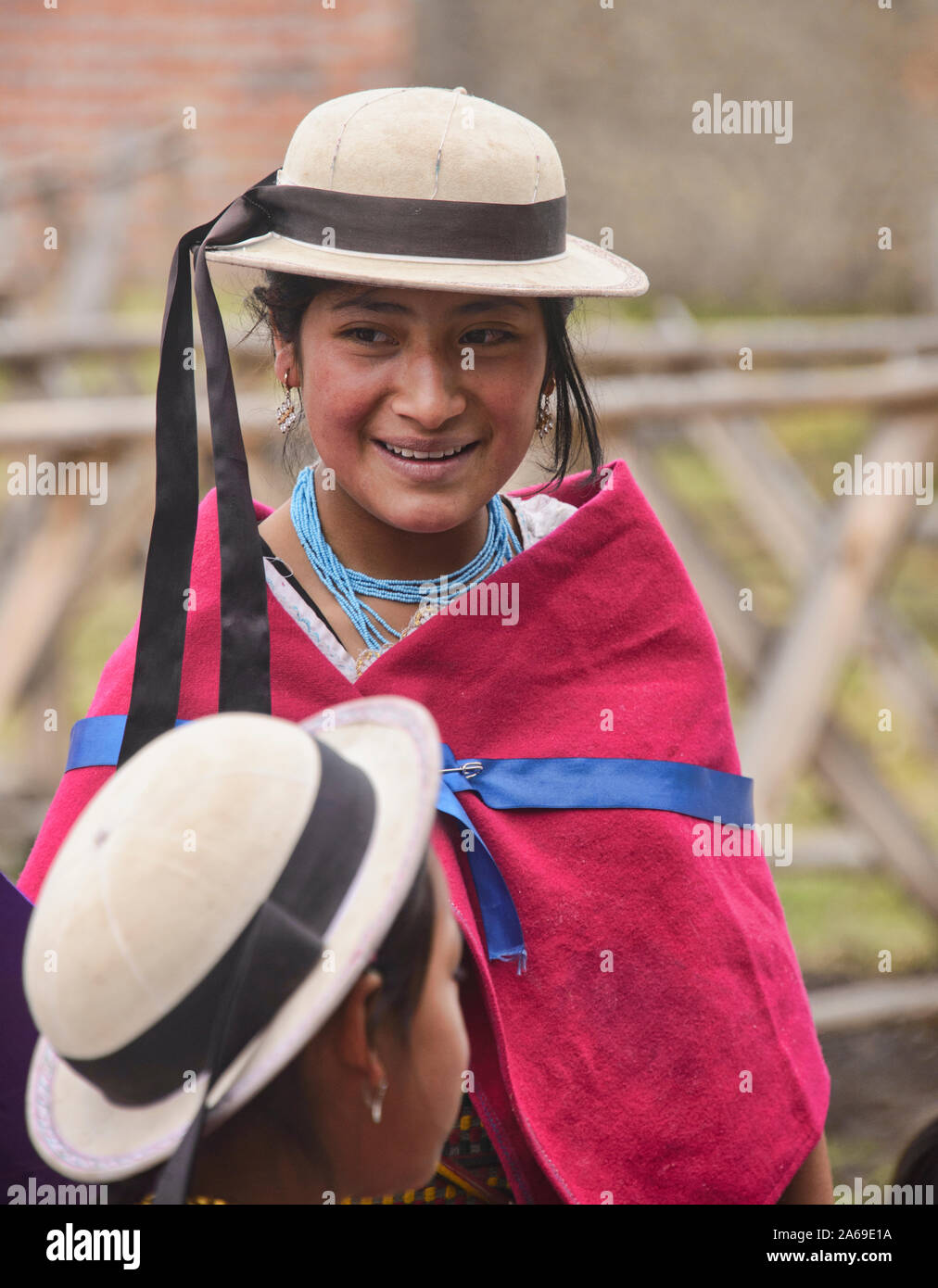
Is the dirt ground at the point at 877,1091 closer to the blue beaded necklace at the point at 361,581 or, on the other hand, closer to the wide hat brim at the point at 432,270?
the blue beaded necklace at the point at 361,581

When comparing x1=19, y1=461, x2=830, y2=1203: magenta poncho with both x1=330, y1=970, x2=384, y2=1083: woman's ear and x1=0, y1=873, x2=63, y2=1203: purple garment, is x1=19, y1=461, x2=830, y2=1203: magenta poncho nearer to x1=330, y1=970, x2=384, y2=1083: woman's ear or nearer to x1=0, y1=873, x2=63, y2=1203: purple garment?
x1=0, y1=873, x2=63, y2=1203: purple garment

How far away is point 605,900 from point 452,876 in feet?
0.76

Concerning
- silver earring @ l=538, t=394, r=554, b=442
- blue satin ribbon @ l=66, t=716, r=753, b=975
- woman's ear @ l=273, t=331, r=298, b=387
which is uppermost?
woman's ear @ l=273, t=331, r=298, b=387

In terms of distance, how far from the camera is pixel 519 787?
2006 mm

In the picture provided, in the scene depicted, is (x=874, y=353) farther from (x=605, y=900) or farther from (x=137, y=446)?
(x=605, y=900)

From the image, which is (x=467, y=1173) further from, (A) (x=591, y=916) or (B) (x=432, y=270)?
(B) (x=432, y=270)

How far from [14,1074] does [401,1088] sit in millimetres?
522

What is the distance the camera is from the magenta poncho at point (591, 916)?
1.95 metres

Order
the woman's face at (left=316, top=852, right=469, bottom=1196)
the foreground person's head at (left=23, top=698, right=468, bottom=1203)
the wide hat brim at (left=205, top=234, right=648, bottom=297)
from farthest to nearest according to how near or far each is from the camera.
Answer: the wide hat brim at (left=205, top=234, right=648, bottom=297) < the woman's face at (left=316, top=852, right=469, bottom=1196) < the foreground person's head at (left=23, top=698, right=468, bottom=1203)

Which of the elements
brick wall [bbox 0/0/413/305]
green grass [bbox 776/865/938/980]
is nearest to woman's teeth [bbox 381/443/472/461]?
green grass [bbox 776/865/938/980]

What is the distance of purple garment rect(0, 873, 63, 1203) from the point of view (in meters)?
1.65

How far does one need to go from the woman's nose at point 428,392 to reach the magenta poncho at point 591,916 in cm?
31

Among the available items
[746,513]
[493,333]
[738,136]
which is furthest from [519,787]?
[738,136]

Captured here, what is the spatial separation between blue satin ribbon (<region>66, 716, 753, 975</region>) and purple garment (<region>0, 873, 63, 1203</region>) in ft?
1.24
